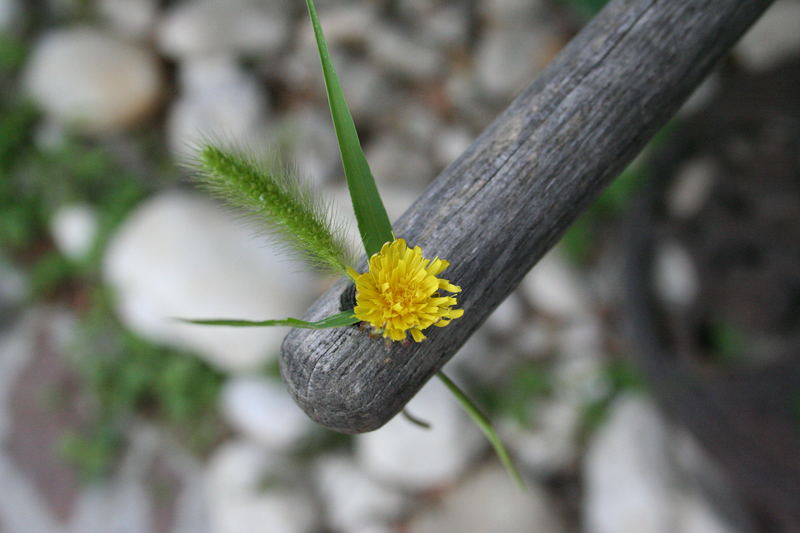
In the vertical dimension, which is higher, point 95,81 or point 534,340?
point 95,81

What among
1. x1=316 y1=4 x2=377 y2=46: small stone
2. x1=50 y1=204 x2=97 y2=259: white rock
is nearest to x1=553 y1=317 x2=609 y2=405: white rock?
x1=316 y1=4 x2=377 y2=46: small stone

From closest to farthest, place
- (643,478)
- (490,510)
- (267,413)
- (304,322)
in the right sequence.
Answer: (304,322), (643,478), (490,510), (267,413)

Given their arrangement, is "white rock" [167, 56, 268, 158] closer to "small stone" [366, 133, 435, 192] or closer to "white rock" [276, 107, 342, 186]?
"white rock" [276, 107, 342, 186]

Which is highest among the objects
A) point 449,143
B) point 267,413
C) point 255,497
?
point 449,143

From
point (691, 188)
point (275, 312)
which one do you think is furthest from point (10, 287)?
point (691, 188)

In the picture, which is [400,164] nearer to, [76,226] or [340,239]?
[76,226]

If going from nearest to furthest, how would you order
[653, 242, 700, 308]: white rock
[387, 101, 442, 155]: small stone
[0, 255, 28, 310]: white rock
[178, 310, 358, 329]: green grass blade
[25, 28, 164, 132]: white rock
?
[178, 310, 358, 329]: green grass blade → [653, 242, 700, 308]: white rock → [387, 101, 442, 155]: small stone → [25, 28, 164, 132]: white rock → [0, 255, 28, 310]: white rock
